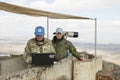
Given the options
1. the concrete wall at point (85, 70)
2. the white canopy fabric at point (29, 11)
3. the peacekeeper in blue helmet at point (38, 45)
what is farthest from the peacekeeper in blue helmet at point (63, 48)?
the peacekeeper in blue helmet at point (38, 45)

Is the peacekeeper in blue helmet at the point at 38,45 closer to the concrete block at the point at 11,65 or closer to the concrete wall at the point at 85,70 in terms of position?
the concrete block at the point at 11,65

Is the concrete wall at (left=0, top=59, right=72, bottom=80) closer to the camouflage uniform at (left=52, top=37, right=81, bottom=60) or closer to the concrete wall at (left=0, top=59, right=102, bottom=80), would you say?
Answer: the concrete wall at (left=0, top=59, right=102, bottom=80)

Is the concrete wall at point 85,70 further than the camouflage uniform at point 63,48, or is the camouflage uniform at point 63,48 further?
the camouflage uniform at point 63,48

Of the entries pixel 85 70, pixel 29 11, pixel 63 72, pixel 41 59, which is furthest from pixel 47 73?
pixel 29 11

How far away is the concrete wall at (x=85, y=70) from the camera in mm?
12303

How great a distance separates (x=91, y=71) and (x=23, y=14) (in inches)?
147

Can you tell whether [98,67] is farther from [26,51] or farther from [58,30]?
[26,51]

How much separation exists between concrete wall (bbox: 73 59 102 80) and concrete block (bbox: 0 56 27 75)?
5.97ft

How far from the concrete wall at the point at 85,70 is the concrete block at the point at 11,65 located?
71.6 inches

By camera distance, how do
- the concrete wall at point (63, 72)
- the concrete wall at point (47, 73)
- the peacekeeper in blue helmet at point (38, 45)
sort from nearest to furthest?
the concrete wall at point (47, 73) → the concrete wall at point (63, 72) → the peacekeeper in blue helmet at point (38, 45)

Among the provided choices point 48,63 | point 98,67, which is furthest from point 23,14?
point 48,63

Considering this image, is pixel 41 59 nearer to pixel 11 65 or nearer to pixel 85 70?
pixel 11 65

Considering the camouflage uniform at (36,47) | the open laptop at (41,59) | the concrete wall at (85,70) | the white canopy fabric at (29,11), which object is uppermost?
the white canopy fabric at (29,11)

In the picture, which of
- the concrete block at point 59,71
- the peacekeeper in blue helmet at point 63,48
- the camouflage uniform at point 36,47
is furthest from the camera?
the peacekeeper in blue helmet at point 63,48
